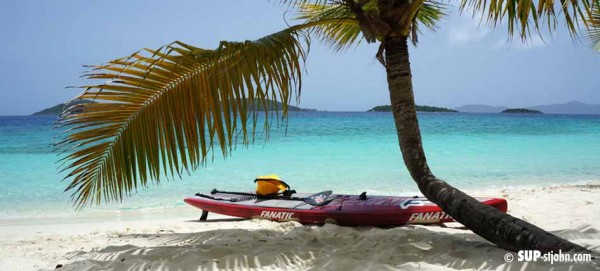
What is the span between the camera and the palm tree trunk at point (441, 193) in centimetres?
296

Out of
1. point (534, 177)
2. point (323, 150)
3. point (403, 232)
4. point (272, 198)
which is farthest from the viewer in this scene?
point (323, 150)

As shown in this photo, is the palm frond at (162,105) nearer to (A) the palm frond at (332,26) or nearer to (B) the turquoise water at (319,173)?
(A) the palm frond at (332,26)

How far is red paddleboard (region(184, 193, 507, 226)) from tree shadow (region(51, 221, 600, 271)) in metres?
0.43

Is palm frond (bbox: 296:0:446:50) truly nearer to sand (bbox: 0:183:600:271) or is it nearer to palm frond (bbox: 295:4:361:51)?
palm frond (bbox: 295:4:361:51)

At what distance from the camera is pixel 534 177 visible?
10.4m

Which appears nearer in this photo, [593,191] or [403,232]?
[403,232]

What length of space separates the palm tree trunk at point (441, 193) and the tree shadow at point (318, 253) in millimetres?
119

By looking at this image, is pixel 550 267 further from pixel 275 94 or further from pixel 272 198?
pixel 272 198

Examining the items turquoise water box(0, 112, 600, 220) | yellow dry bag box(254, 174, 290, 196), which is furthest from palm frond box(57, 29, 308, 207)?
turquoise water box(0, 112, 600, 220)

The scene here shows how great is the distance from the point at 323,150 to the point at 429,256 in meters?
13.6

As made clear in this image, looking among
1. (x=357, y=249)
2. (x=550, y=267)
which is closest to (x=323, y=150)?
(x=357, y=249)

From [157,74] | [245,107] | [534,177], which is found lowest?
[534,177]

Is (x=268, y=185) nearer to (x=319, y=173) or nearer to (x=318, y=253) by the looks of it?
(x=318, y=253)

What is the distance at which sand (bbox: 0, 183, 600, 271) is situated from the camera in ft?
9.90
